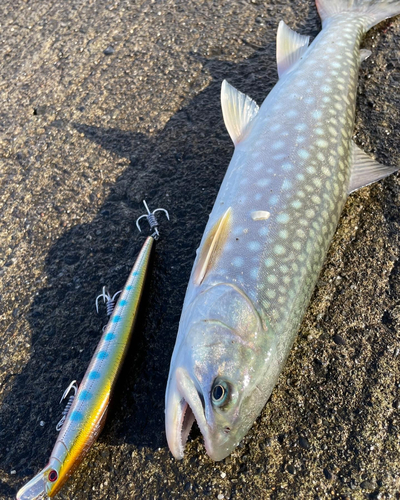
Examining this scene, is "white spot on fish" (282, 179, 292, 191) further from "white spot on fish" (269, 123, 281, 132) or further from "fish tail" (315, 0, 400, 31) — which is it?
"fish tail" (315, 0, 400, 31)

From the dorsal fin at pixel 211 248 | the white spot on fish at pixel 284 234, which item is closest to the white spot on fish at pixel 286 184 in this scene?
the white spot on fish at pixel 284 234

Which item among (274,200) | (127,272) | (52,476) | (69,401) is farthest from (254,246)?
(52,476)

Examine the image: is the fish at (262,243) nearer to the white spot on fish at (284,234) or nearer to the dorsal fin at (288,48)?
the white spot on fish at (284,234)

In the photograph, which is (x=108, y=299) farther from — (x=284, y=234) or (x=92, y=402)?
(x=284, y=234)

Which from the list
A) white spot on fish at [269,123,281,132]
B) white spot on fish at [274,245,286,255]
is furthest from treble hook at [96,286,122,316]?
white spot on fish at [269,123,281,132]

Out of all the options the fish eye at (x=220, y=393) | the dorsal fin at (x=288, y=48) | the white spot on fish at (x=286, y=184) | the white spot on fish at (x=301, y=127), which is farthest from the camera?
the dorsal fin at (x=288, y=48)

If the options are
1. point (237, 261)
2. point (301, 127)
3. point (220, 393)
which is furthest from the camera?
point (301, 127)
